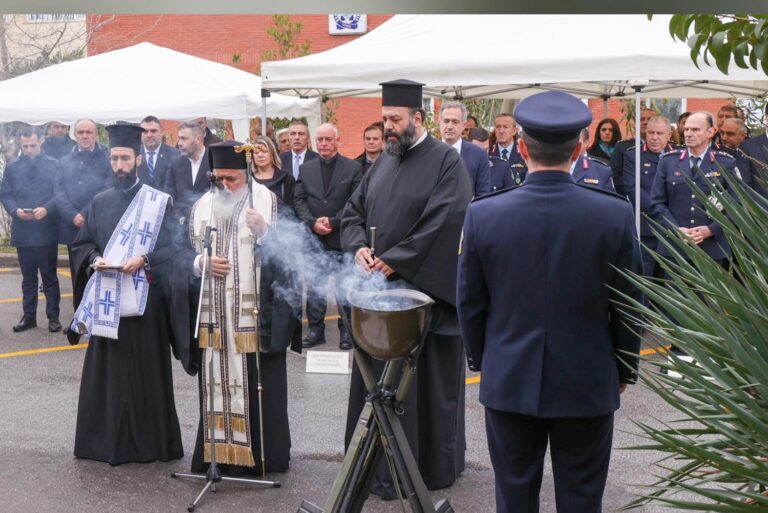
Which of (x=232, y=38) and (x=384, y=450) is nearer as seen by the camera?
(x=384, y=450)

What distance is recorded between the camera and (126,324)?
6.21 metres

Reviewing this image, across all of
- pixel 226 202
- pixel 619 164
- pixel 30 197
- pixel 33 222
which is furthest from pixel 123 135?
pixel 619 164

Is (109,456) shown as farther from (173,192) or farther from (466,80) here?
(466,80)

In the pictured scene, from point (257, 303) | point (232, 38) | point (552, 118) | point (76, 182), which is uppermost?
point (232, 38)

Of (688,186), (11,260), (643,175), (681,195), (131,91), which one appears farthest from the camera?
(11,260)

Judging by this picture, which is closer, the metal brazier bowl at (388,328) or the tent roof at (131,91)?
the metal brazier bowl at (388,328)

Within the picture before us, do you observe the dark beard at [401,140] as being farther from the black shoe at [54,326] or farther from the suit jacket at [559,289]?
the black shoe at [54,326]

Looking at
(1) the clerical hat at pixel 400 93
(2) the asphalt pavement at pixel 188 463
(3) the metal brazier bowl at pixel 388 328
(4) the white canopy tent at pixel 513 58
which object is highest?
(4) the white canopy tent at pixel 513 58

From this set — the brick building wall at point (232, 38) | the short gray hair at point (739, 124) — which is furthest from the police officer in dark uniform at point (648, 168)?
the brick building wall at point (232, 38)

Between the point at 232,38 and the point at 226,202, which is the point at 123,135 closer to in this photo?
the point at 226,202

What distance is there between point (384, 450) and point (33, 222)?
7632mm

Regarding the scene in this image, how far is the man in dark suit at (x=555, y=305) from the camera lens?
3.78 metres

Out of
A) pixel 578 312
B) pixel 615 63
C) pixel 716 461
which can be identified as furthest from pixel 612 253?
pixel 615 63

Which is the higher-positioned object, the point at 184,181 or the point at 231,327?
the point at 184,181
